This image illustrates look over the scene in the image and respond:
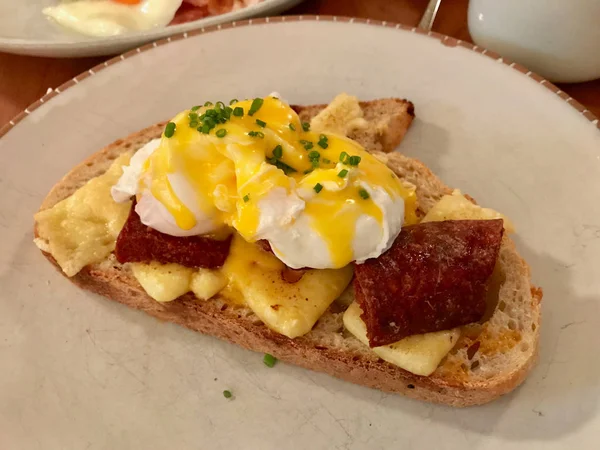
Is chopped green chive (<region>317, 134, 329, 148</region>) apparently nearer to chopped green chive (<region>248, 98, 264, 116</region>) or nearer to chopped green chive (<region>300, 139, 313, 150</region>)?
chopped green chive (<region>300, 139, 313, 150</region>)

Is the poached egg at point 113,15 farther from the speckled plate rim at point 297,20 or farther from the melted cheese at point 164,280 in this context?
the melted cheese at point 164,280

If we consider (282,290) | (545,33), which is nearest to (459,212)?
(282,290)

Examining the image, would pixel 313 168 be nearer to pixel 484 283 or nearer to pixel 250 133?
pixel 250 133

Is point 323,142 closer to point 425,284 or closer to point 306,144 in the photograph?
point 306,144

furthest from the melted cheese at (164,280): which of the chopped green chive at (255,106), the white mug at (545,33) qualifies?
the white mug at (545,33)

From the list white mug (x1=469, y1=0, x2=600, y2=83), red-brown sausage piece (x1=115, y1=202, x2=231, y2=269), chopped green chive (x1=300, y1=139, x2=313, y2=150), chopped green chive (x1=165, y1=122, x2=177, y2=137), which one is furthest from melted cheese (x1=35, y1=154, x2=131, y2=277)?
white mug (x1=469, y1=0, x2=600, y2=83)

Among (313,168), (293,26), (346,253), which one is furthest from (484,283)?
(293,26)
